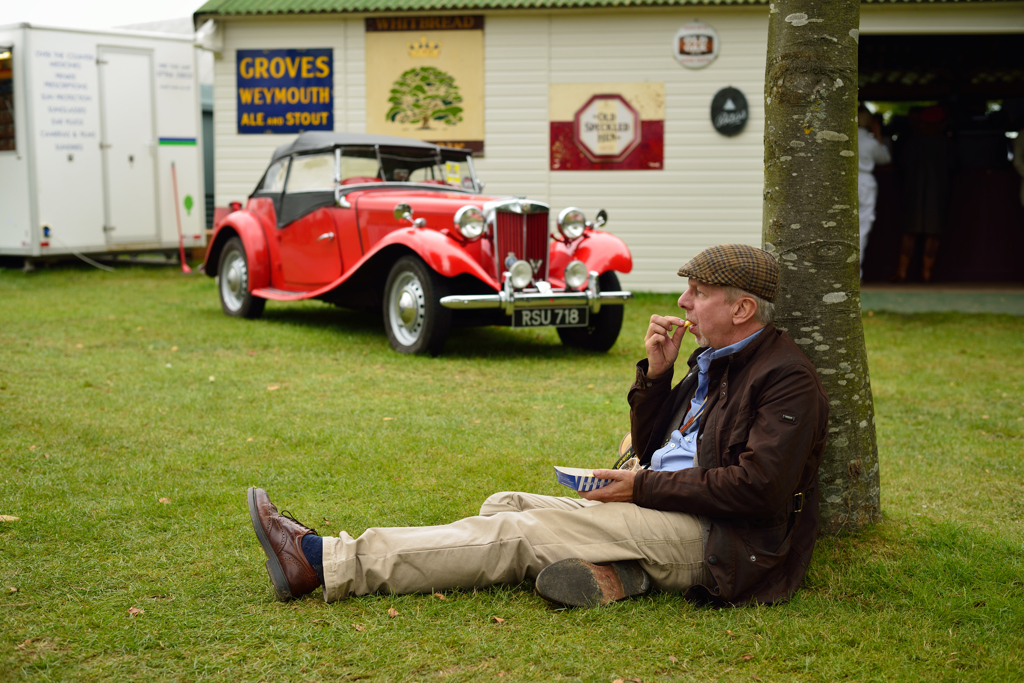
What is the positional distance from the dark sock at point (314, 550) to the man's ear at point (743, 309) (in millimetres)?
1479

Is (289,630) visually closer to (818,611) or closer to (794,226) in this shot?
(818,611)

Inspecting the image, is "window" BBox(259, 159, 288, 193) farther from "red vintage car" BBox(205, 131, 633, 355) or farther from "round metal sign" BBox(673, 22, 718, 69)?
"round metal sign" BBox(673, 22, 718, 69)

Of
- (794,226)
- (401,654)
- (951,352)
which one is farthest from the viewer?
(951,352)

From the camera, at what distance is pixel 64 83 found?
13555mm

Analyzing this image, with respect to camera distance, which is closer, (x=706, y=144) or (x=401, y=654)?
(x=401, y=654)

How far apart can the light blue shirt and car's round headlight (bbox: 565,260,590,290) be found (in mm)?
4658

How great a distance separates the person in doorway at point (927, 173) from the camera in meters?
12.8

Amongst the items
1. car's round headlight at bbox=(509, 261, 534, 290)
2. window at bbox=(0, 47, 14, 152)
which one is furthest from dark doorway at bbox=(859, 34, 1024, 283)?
window at bbox=(0, 47, 14, 152)

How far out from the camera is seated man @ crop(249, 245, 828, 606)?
296 centimetres

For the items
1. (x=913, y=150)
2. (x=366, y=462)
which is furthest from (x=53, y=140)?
(x=913, y=150)

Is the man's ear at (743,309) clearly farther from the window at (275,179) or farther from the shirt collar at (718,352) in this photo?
the window at (275,179)

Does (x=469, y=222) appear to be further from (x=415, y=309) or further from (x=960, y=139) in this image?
(x=960, y=139)

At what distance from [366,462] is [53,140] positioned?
1102 cm

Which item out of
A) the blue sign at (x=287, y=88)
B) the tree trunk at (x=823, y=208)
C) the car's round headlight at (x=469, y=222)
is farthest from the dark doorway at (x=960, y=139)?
the tree trunk at (x=823, y=208)
